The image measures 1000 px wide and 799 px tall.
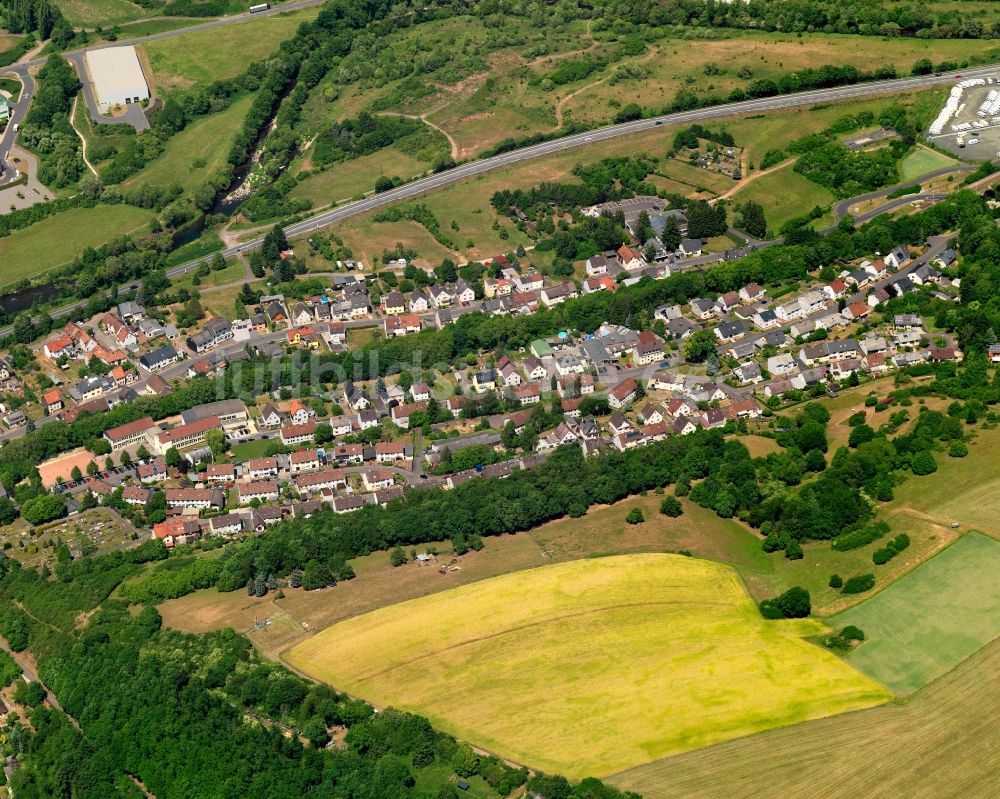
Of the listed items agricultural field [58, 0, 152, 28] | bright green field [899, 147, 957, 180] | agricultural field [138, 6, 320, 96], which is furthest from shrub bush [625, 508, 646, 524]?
agricultural field [58, 0, 152, 28]

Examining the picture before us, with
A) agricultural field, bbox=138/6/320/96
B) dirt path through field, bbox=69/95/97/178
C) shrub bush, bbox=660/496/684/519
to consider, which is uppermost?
agricultural field, bbox=138/6/320/96

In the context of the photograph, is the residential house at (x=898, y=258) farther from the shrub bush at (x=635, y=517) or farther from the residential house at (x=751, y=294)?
the shrub bush at (x=635, y=517)

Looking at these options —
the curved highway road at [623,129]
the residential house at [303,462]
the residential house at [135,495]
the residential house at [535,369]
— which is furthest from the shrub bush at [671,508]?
the curved highway road at [623,129]

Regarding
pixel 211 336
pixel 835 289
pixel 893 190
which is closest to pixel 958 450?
pixel 835 289

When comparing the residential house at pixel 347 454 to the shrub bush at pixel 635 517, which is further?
the residential house at pixel 347 454

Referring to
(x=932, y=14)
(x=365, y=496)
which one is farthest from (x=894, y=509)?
(x=932, y=14)

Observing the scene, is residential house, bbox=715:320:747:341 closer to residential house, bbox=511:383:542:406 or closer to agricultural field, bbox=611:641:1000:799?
residential house, bbox=511:383:542:406
